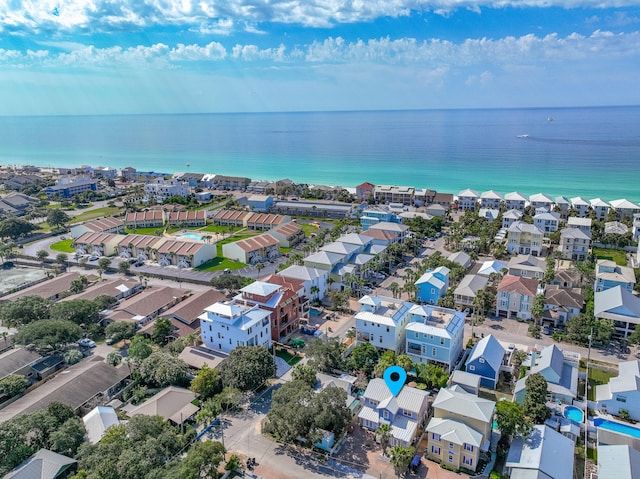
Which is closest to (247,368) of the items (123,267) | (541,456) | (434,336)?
(434,336)

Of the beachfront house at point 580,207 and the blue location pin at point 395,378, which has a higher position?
the beachfront house at point 580,207

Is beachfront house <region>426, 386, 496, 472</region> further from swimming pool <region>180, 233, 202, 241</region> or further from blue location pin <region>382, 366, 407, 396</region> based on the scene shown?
swimming pool <region>180, 233, 202, 241</region>

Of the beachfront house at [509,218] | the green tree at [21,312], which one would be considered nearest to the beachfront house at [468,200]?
the beachfront house at [509,218]

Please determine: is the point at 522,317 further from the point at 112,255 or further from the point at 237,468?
the point at 112,255

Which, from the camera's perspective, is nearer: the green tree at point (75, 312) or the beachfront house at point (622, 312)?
the beachfront house at point (622, 312)

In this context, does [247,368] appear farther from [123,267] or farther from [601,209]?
[601,209]

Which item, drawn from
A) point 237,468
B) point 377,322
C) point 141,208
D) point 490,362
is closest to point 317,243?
point 377,322

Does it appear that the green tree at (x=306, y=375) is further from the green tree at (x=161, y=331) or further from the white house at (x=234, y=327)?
the green tree at (x=161, y=331)
